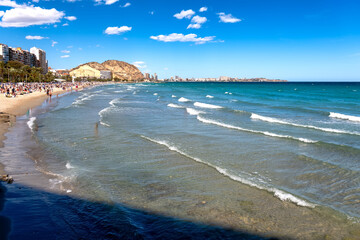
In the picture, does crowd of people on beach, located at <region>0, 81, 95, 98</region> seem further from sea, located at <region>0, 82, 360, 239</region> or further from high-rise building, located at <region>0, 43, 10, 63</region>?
high-rise building, located at <region>0, 43, 10, 63</region>

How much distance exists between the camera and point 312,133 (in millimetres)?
16812

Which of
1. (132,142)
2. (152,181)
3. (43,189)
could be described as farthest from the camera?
(132,142)

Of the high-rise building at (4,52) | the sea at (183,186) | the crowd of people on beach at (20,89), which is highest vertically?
the high-rise building at (4,52)

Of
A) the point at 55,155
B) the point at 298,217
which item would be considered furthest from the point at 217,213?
the point at 55,155

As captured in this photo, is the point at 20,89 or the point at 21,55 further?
the point at 21,55

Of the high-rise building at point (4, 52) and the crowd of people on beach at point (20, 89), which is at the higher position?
the high-rise building at point (4, 52)

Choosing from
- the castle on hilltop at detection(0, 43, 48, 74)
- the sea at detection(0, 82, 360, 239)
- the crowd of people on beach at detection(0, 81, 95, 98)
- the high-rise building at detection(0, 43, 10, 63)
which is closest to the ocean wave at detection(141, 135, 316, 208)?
the sea at detection(0, 82, 360, 239)

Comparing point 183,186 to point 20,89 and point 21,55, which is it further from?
point 21,55

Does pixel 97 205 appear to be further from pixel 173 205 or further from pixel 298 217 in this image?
pixel 298 217

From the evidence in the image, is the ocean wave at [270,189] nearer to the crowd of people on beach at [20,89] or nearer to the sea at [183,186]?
the sea at [183,186]

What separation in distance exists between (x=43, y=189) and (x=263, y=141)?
1048cm

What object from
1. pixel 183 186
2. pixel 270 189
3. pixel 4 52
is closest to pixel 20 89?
pixel 183 186

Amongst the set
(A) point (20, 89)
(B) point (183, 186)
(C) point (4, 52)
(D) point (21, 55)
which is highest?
(D) point (21, 55)

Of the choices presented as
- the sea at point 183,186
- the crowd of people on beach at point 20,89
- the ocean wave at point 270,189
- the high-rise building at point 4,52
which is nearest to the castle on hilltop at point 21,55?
the high-rise building at point 4,52
